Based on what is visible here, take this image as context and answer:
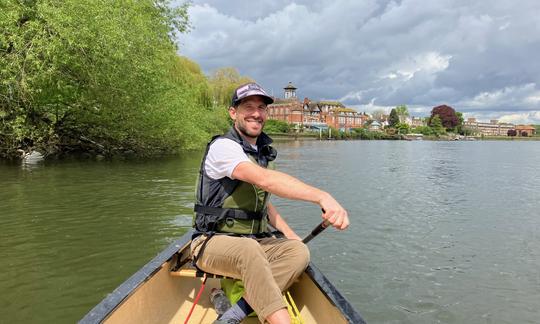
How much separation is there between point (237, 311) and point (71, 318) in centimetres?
254

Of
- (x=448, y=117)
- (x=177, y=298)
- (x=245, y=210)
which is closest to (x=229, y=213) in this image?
(x=245, y=210)

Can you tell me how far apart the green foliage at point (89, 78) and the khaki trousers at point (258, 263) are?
12847 mm

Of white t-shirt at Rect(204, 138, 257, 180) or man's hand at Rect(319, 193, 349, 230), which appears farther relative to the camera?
white t-shirt at Rect(204, 138, 257, 180)

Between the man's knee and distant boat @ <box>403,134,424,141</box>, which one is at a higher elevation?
the man's knee

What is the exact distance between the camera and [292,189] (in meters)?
2.81

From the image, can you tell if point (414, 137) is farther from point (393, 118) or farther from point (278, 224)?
point (278, 224)

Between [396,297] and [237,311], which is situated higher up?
[237,311]

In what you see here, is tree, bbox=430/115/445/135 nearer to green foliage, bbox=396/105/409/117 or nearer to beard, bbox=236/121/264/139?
green foliage, bbox=396/105/409/117

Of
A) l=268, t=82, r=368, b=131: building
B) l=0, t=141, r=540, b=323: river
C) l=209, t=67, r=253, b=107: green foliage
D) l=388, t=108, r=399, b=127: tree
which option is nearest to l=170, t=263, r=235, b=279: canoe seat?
l=0, t=141, r=540, b=323: river

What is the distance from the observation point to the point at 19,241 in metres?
7.25

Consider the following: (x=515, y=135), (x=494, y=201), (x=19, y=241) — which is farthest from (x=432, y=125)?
(x=19, y=241)

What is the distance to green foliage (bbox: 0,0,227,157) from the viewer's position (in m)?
14.1

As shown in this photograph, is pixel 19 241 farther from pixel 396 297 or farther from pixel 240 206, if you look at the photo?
pixel 396 297

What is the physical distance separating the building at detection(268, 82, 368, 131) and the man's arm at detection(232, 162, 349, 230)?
109614 millimetres
